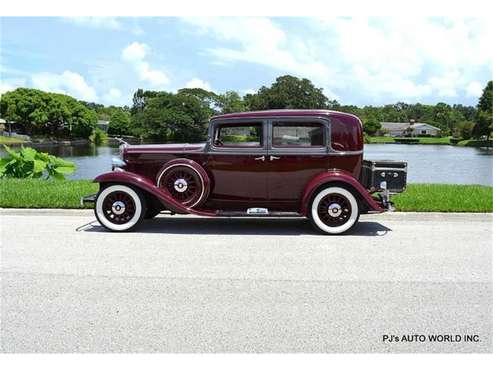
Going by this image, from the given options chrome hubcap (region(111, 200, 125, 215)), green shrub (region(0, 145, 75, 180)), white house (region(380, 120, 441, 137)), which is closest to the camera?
chrome hubcap (region(111, 200, 125, 215))

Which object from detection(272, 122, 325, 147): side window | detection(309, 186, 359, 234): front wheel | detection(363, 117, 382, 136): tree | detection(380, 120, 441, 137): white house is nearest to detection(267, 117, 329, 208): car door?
detection(272, 122, 325, 147): side window

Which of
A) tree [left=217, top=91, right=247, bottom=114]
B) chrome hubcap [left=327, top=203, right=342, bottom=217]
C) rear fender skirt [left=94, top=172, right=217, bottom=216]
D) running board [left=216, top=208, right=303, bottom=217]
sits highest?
tree [left=217, top=91, right=247, bottom=114]

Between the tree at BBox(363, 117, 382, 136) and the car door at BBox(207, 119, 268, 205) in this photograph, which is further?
the tree at BBox(363, 117, 382, 136)

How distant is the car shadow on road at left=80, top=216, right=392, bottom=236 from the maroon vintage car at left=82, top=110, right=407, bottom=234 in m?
0.29

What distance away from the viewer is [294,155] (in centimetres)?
698

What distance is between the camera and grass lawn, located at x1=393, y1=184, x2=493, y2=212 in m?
8.66

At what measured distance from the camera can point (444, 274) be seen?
492 centimetres

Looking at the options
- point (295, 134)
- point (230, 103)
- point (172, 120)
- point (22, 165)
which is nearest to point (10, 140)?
point (172, 120)

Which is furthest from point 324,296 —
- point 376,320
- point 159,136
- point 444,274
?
point 159,136

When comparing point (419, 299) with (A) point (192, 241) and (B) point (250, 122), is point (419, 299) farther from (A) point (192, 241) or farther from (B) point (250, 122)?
(B) point (250, 122)

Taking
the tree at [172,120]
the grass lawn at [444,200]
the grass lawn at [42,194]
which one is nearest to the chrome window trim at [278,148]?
the grass lawn at [444,200]

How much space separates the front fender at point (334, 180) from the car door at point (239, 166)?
2.08 ft

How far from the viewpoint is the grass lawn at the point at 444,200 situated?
8.66 meters

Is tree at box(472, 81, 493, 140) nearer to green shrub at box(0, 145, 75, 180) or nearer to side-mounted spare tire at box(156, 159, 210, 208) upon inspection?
green shrub at box(0, 145, 75, 180)
